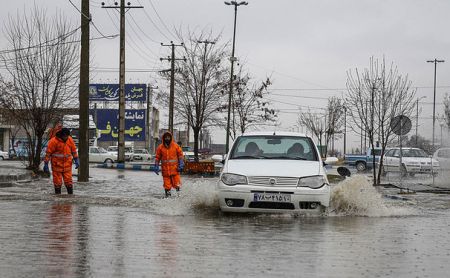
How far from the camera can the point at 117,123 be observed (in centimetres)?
6300

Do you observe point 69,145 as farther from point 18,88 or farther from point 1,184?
point 18,88

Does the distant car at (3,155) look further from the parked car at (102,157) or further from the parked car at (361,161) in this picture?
the parked car at (361,161)

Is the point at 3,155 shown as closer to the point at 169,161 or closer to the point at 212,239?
the point at 169,161

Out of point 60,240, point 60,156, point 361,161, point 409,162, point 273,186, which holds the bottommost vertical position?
point 361,161

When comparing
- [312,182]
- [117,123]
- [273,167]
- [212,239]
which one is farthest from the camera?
[117,123]

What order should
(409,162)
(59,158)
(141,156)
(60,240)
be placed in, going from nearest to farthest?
(60,240) → (59,158) → (409,162) → (141,156)

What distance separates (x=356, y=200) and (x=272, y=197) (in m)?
2.42

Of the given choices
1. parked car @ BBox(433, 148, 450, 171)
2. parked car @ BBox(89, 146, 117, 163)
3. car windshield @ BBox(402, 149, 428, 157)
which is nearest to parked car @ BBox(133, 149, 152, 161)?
parked car @ BBox(89, 146, 117, 163)

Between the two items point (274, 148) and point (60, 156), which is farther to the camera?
point (60, 156)

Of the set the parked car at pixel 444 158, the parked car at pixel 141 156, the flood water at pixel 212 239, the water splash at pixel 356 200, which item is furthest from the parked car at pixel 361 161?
the water splash at pixel 356 200

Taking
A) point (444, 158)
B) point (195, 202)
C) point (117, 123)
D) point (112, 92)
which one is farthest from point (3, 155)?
point (195, 202)

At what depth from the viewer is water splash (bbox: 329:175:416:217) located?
39.2ft

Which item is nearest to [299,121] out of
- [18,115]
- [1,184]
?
[18,115]

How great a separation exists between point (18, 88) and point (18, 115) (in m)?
1.04
